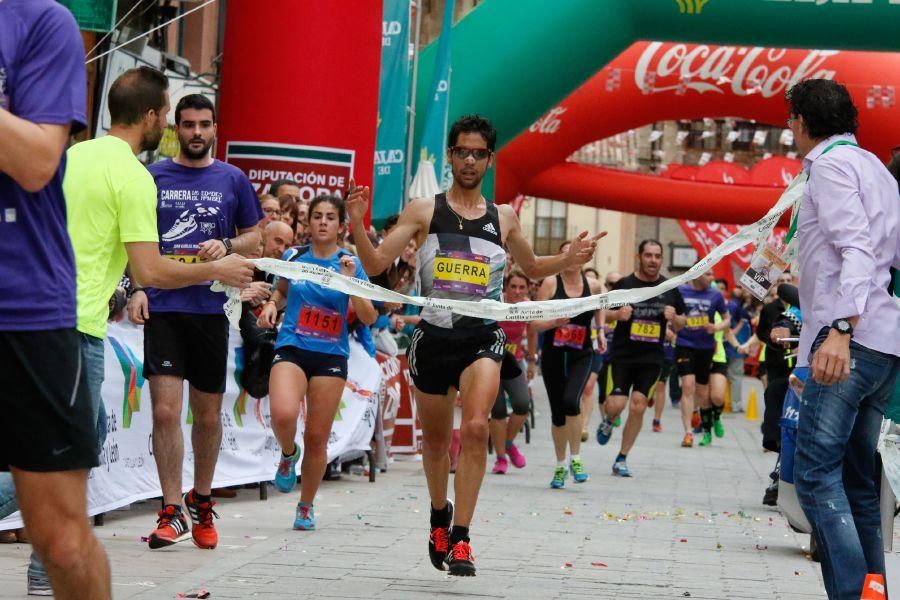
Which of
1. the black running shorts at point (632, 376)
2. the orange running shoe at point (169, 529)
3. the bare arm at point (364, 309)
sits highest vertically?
the bare arm at point (364, 309)

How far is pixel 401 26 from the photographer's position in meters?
15.5

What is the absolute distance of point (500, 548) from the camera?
8477 millimetres

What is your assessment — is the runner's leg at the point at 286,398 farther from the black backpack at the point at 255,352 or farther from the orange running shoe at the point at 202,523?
the black backpack at the point at 255,352

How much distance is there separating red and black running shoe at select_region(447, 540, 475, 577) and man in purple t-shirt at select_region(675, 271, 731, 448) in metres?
12.7

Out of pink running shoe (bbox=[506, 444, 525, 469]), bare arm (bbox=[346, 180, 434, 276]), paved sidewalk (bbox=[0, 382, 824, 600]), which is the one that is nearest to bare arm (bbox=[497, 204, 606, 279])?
bare arm (bbox=[346, 180, 434, 276])

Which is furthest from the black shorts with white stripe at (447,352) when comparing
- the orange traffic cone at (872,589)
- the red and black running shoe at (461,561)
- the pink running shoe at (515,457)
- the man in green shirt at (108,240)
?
the pink running shoe at (515,457)

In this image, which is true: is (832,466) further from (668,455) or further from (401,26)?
(668,455)

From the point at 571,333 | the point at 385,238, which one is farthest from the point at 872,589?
the point at 571,333

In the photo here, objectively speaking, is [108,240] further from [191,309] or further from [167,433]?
[167,433]

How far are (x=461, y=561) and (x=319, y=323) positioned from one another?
2.44 m

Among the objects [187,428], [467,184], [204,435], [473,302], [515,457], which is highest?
[467,184]

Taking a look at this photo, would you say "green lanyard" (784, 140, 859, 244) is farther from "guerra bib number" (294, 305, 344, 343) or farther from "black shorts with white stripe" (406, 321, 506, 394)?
"guerra bib number" (294, 305, 344, 343)

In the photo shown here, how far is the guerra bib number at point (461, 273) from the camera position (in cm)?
728

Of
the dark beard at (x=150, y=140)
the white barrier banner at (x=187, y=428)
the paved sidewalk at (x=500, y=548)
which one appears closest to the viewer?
the dark beard at (x=150, y=140)
